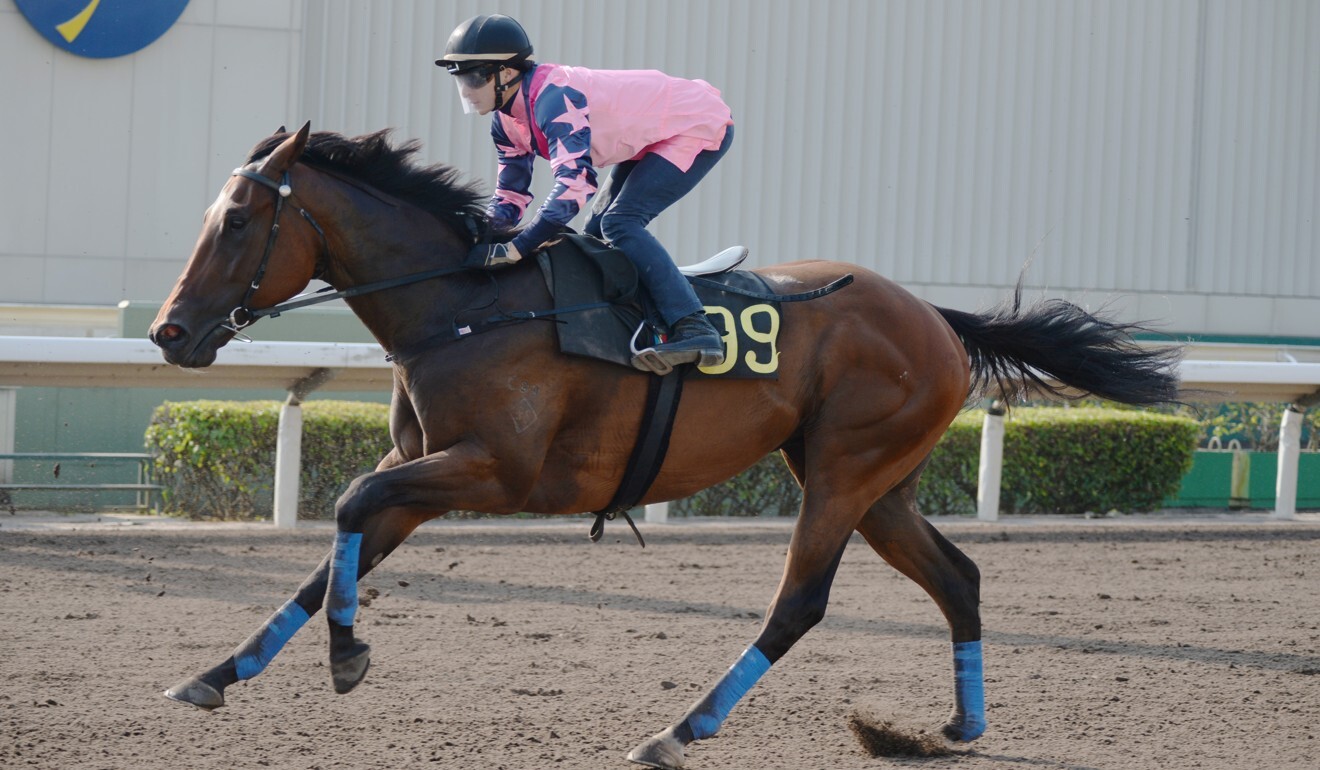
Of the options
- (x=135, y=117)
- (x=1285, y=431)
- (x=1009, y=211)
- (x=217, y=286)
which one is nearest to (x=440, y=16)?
(x=135, y=117)

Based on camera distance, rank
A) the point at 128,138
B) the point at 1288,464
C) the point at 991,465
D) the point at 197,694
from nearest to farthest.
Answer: the point at 197,694
the point at 991,465
the point at 1288,464
the point at 128,138

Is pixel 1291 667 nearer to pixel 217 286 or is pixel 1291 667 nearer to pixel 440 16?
pixel 217 286

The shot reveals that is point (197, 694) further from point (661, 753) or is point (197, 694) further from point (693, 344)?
point (693, 344)

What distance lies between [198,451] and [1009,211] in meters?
7.86

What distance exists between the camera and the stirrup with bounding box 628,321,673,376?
3896 mm

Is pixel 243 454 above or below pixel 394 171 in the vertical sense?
below

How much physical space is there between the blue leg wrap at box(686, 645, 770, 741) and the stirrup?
2.90 feet

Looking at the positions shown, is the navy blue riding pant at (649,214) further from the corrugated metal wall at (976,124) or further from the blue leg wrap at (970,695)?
the corrugated metal wall at (976,124)

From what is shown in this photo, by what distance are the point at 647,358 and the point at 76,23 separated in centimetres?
751

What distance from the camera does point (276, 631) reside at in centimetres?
358

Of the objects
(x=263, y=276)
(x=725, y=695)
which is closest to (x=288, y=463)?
(x=263, y=276)

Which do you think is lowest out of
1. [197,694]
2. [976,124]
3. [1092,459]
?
[197,694]

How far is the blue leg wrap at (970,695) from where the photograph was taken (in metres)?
4.25

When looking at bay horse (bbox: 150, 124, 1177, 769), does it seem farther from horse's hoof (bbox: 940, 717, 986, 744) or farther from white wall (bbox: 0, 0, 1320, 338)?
white wall (bbox: 0, 0, 1320, 338)
